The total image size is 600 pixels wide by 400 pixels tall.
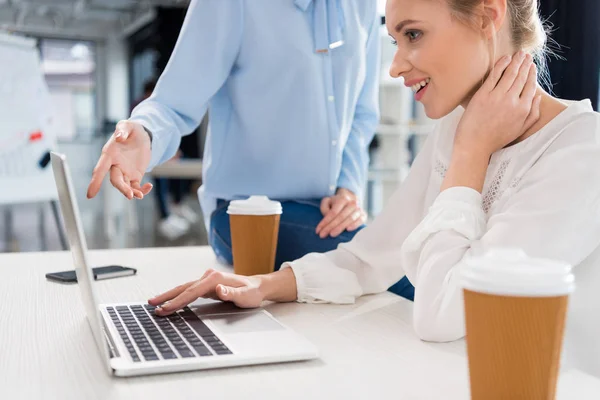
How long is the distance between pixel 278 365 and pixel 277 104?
1016mm

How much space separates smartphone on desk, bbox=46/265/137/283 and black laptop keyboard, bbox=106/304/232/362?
308mm

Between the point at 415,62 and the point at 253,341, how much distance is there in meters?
0.56

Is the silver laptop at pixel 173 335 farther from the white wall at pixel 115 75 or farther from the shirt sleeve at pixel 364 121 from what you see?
the white wall at pixel 115 75

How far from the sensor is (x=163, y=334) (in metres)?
0.90

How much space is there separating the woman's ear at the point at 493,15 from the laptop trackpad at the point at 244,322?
581 millimetres

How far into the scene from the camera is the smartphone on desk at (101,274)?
1.33 metres

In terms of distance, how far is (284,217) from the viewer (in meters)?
1.68

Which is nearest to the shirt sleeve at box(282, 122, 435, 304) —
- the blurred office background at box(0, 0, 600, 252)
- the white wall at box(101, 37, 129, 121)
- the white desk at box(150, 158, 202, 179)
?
the blurred office background at box(0, 0, 600, 252)

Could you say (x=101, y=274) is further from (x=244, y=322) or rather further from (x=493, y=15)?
(x=493, y=15)

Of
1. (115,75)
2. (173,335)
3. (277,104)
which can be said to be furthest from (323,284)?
(115,75)

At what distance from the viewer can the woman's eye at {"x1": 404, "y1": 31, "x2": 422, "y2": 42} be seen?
1163 mm

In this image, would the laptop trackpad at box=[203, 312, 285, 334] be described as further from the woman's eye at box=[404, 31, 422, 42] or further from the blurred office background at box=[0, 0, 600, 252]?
the blurred office background at box=[0, 0, 600, 252]

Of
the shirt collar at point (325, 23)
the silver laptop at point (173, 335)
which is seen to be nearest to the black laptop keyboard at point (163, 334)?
the silver laptop at point (173, 335)

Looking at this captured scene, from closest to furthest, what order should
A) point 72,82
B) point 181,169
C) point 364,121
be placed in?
point 364,121 < point 181,169 < point 72,82
